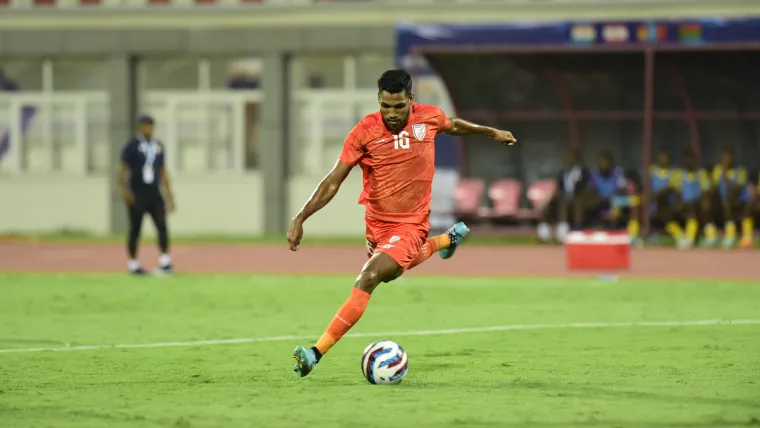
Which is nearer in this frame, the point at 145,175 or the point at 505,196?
the point at 145,175

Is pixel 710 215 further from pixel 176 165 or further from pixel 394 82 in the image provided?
pixel 394 82

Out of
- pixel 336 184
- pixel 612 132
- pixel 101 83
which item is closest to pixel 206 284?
pixel 336 184

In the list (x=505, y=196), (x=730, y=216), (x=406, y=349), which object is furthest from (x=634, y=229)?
(x=406, y=349)

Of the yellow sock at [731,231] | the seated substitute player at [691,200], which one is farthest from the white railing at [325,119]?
the yellow sock at [731,231]

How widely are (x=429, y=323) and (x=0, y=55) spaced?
2589 centimetres

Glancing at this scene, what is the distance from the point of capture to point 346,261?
26734mm

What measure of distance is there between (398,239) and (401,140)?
72 centimetres

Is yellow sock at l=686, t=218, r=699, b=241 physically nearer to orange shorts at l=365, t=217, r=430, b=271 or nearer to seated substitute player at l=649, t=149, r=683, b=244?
seated substitute player at l=649, t=149, r=683, b=244

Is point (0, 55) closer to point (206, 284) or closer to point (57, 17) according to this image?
point (57, 17)

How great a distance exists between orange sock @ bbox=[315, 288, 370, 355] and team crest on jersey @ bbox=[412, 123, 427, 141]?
4.31 ft

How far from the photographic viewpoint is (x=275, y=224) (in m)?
38.0

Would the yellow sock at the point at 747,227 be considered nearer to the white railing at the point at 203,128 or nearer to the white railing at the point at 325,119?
the white railing at the point at 325,119

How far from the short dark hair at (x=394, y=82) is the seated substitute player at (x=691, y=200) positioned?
18.9 meters

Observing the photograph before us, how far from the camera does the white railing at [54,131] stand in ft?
130
